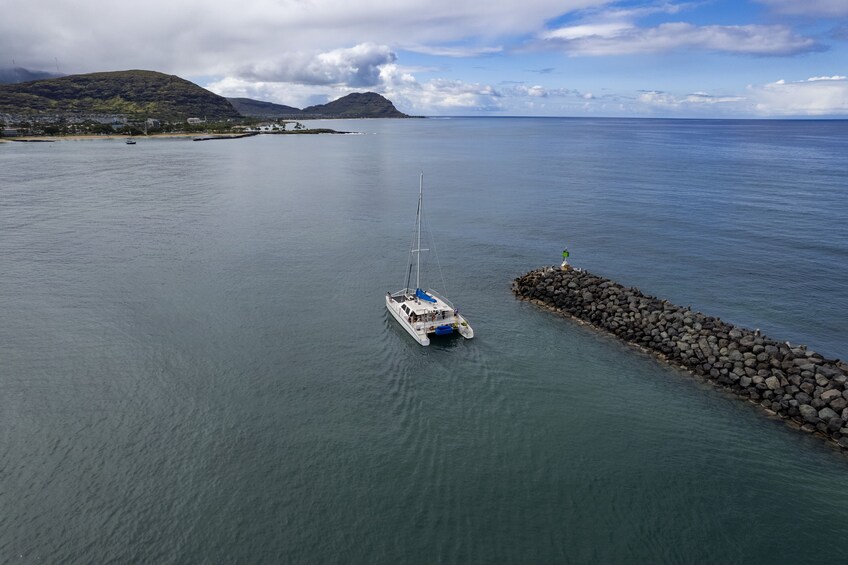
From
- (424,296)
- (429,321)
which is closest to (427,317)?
(429,321)

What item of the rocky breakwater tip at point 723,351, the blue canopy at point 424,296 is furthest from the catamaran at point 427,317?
the rocky breakwater tip at point 723,351

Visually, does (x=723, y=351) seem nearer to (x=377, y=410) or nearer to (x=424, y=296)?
(x=424, y=296)

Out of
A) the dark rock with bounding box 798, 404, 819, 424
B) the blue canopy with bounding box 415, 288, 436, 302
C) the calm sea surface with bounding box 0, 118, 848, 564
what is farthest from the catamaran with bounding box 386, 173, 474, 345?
the dark rock with bounding box 798, 404, 819, 424

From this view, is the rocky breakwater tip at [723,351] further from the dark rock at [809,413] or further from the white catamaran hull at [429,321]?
the white catamaran hull at [429,321]

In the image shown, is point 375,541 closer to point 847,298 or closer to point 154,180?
point 847,298

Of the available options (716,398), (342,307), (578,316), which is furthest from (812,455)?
(342,307)

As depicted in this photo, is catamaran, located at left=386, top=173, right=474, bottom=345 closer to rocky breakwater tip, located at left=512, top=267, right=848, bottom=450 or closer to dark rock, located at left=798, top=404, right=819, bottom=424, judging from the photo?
rocky breakwater tip, located at left=512, top=267, right=848, bottom=450
